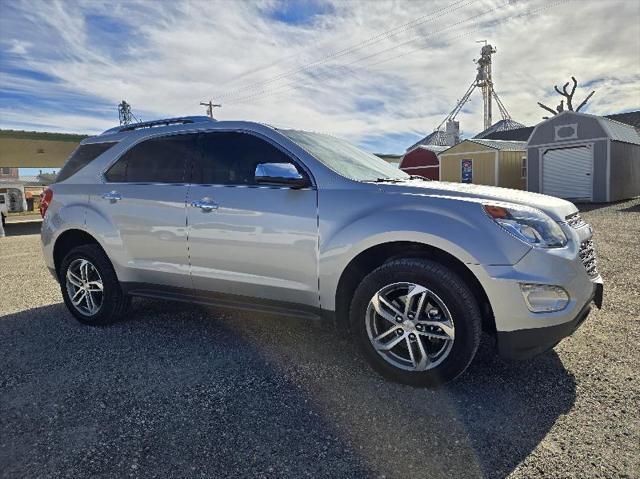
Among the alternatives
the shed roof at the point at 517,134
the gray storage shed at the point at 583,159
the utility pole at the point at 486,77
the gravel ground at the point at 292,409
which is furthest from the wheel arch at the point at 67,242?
the utility pole at the point at 486,77

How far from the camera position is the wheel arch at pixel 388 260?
2736 millimetres

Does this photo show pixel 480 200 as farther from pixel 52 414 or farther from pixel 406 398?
pixel 52 414

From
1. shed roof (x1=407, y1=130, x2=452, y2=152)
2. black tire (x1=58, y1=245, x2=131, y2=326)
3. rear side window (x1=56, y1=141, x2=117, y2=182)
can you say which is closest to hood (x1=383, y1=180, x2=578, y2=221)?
black tire (x1=58, y1=245, x2=131, y2=326)

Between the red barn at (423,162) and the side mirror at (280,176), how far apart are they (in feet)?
91.4

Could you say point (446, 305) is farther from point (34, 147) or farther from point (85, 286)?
point (34, 147)

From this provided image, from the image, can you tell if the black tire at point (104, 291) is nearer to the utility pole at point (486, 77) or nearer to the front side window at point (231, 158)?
the front side window at point (231, 158)

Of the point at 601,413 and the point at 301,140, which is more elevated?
the point at 301,140

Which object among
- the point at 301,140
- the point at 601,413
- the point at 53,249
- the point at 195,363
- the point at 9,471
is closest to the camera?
the point at 9,471

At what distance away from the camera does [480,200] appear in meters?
2.70

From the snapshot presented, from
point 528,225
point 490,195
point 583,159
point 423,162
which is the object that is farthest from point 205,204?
point 423,162

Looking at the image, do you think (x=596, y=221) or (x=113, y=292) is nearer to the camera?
(x=113, y=292)

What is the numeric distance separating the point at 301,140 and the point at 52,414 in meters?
2.48

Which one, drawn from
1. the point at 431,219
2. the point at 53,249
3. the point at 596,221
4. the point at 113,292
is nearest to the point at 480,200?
the point at 431,219

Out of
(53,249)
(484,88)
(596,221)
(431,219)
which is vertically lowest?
(596,221)
